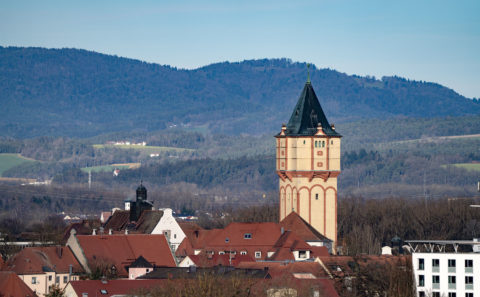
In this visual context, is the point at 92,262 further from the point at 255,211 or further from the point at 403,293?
the point at 255,211

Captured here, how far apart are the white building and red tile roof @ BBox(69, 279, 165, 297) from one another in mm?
16351

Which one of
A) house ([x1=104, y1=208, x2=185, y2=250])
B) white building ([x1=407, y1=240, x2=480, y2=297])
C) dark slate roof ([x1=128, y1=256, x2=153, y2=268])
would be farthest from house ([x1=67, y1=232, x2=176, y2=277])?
white building ([x1=407, y1=240, x2=480, y2=297])

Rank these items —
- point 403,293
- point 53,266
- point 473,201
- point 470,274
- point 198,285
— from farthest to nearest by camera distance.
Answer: point 473,201 < point 53,266 < point 470,274 < point 403,293 < point 198,285

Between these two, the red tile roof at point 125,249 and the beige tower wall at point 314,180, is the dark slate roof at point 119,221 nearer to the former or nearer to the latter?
the beige tower wall at point 314,180

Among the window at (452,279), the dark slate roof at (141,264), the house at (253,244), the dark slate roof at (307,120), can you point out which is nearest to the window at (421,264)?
the window at (452,279)

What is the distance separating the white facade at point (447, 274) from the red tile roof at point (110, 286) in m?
16.3

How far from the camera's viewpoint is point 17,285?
296 feet

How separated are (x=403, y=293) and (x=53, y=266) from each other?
3370 centimetres

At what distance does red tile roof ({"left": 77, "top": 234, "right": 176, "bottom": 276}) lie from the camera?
107800 millimetres

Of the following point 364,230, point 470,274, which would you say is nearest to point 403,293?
point 470,274

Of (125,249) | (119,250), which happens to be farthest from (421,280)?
(125,249)

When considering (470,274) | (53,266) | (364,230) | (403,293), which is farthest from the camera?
(364,230)

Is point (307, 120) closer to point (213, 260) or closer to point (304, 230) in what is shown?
point (304, 230)

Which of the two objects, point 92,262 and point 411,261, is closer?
point 411,261
